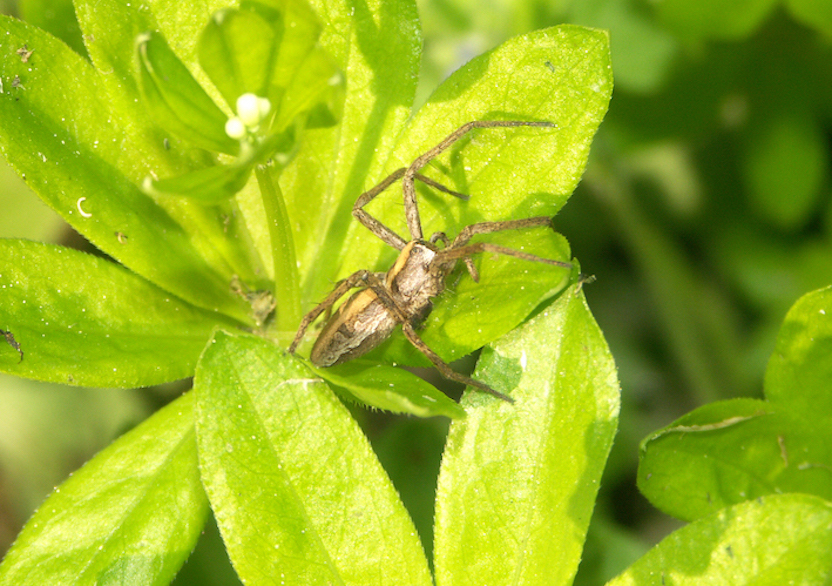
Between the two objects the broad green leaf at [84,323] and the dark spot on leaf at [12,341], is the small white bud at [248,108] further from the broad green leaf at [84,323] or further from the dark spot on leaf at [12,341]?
the dark spot on leaf at [12,341]

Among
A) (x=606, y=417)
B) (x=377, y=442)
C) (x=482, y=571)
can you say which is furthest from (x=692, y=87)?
(x=482, y=571)

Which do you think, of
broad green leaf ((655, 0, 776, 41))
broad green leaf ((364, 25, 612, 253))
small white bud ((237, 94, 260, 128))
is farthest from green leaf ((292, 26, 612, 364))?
Result: broad green leaf ((655, 0, 776, 41))

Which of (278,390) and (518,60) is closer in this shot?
(278,390)

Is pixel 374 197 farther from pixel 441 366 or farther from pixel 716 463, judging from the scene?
pixel 716 463

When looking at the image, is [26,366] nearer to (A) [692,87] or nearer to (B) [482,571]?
(B) [482,571]

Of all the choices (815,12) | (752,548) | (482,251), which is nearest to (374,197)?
(482,251)

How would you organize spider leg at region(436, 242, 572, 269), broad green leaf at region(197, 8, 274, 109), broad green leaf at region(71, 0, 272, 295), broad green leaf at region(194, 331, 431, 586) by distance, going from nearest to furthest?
1. broad green leaf at region(197, 8, 274, 109)
2. broad green leaf at region(194, 331, 431, 586)
3. spider leg at region(436, 242, 572, 269)
4. broad green leaf at region(71, 0, 272, 295)

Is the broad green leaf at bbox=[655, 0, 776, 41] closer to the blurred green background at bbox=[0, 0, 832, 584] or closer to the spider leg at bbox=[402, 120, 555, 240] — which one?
the blurred green background at bbox=[0, 0, 832, 584]
